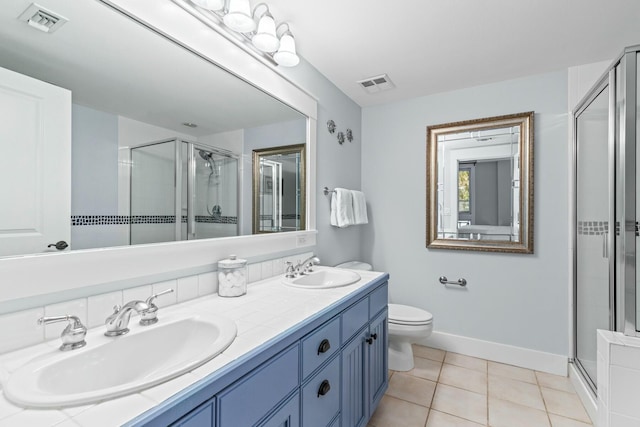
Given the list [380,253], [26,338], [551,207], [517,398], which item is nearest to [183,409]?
[26,338]

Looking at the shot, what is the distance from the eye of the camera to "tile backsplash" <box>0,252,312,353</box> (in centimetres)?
79

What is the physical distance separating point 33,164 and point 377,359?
66.7 inches

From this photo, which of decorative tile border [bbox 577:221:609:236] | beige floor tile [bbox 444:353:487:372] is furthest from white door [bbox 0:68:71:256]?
beige floor tile [bbox 444:353:487:372]

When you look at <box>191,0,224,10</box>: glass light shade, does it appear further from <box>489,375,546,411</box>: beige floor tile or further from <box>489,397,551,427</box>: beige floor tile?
<box>489,375,546,411</box>: beige floor tile

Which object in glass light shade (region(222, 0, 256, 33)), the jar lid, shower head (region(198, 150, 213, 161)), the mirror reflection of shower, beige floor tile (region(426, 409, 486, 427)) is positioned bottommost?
beige floor tile (region(426, 409, 486, 427))

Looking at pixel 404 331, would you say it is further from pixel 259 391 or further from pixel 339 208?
pixel 259 391

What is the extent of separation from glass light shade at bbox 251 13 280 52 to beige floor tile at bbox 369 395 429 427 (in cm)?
210

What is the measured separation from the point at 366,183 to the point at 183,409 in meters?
2.56

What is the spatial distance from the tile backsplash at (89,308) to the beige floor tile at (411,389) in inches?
56.0

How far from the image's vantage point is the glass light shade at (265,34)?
1463 mm

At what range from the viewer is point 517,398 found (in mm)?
1922

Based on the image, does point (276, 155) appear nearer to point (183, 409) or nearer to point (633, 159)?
point (183, 409)

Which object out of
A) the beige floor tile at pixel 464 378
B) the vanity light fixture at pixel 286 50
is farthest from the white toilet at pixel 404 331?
the vanity light fixture at pixel 286 50

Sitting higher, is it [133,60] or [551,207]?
[133,60]
